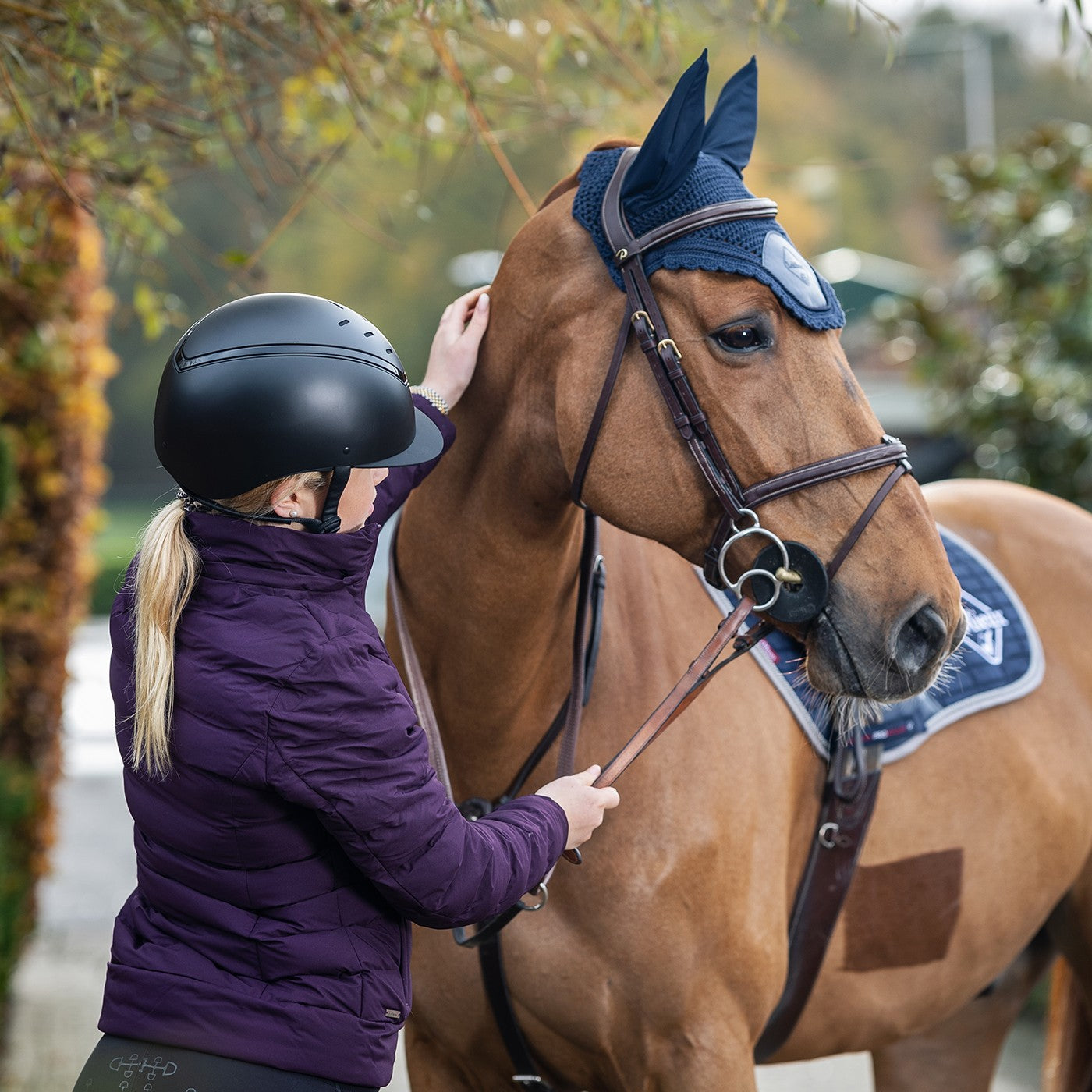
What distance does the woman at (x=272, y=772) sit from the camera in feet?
4.99

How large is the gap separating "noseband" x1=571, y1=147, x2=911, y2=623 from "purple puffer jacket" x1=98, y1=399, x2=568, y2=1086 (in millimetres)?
519

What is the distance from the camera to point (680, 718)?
86.1 inches

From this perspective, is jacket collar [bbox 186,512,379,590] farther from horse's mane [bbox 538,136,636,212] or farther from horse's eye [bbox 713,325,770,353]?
horse's mane [bbox 538,136,636,212]

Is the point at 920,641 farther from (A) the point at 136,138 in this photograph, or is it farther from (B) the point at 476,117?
(A) the point at 136,138

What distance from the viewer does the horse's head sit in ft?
5.73

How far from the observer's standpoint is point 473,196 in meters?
25.9

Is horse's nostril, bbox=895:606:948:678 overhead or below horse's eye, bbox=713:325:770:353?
below

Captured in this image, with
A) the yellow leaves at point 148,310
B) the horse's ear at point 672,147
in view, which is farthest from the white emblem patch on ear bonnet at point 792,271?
the yellow leaves at point 148,310

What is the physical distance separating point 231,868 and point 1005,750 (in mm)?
1916

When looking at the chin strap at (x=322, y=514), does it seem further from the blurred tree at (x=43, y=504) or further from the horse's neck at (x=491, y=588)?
the blurred tree at (x=43, y=504)

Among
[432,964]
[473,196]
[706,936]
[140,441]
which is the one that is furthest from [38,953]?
[140,441]

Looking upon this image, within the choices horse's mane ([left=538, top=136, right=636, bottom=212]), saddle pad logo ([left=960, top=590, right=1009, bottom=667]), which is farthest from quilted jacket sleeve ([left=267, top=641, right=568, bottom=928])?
saddle pad logo ([left=960, top=590, right=1009, bottom=667])

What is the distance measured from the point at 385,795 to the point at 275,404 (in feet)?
1.84

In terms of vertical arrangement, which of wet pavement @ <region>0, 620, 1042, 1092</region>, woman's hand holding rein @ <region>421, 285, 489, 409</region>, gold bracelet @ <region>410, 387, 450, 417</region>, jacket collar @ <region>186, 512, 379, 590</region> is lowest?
wet pavement @ <region>0, 620, 1042, 1092</region>
